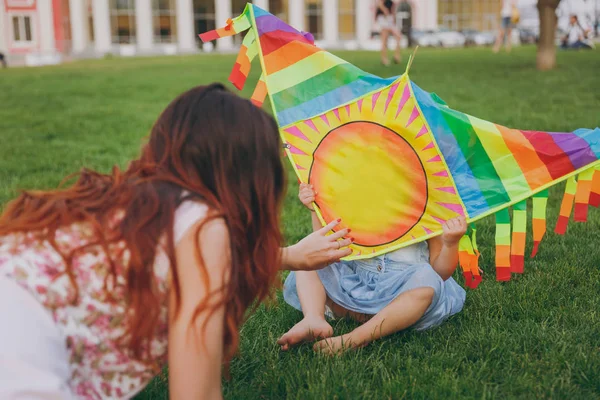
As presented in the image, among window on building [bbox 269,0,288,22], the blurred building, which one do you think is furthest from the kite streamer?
window on building [bbox 269,0,288,22]

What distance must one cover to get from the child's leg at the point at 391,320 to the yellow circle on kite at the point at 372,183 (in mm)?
305

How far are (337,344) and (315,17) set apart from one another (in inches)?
1707

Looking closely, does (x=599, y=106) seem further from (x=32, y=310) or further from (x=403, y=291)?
(x=32, y=310)

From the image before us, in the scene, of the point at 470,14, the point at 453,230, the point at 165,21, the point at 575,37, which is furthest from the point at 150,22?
the point at 453,230

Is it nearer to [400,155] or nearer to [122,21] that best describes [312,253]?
[400,155]

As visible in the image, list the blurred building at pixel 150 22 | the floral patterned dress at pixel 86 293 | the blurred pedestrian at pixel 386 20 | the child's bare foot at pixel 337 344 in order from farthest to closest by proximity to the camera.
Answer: the blurred building at pixel 150 22 → the blurred pedestrian at pixel 386 20 → the child's bare foot at pixel 337 344 → the floral patterned dress at pixel 86 293

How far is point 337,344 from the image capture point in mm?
2559

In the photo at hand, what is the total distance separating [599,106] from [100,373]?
742cm

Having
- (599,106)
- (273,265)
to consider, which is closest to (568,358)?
(273,265)

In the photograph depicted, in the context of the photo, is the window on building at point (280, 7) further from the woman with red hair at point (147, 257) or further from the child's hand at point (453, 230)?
the woman with red hair at point (147, 257)

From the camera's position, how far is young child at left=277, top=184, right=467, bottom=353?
2.58 metres

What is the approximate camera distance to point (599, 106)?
25.6 ft

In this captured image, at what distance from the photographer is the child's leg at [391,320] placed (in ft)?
8.41

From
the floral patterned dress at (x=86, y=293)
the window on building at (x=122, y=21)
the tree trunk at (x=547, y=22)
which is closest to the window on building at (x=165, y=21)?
the window on building at (x=122, y=21)
